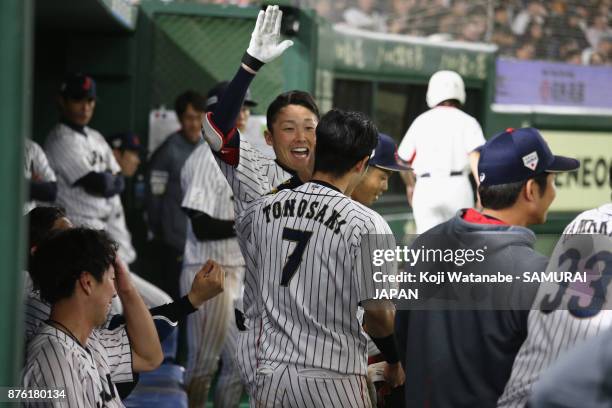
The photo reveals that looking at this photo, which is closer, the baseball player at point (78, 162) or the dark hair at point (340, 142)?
the dark hair at point (340, 142)

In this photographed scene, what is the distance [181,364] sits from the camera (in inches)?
262

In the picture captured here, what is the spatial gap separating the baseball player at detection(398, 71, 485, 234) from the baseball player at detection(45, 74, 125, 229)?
190cm

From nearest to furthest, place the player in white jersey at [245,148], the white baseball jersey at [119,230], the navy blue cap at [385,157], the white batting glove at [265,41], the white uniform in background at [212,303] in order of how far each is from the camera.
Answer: the player in white jersey at [245,148] → the white batting glove at [265,41] → the navy blue cap at [385,157] → the white uniform in background at [212,303] → the white baseball jersey at [119,230]

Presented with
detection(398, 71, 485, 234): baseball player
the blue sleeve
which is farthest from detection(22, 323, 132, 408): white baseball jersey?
detection(398, 71, 485, 234): baseball player

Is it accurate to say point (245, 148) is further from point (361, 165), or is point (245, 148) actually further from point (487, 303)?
point (487, 303)

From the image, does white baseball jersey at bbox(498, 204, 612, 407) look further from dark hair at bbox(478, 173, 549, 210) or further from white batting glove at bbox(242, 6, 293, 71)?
white batting glove at bbox(242, 6, 293, 71)

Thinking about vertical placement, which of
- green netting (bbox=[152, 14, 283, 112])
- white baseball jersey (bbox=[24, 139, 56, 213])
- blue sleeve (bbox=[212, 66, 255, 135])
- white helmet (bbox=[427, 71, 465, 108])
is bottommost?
white baseball jersey (bbox=[24, 139, 56, 213])

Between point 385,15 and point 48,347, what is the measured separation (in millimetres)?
8293

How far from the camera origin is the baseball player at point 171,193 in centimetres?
664

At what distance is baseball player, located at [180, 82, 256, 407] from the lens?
5.30 m

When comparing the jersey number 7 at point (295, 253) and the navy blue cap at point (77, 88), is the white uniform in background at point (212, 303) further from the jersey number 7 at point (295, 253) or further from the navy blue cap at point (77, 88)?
the jersey number 7 at point (295, 253)

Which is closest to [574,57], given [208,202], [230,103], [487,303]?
[208,202]

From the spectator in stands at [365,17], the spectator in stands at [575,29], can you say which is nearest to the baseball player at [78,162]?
the spectator in stands at [365,17]

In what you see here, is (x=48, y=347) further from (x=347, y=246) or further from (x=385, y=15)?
(x=385, y=15)
